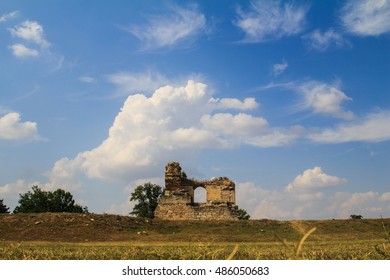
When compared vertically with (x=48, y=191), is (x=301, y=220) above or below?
below

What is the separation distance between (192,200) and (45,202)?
21.2m

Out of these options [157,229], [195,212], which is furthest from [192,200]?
[157,229]

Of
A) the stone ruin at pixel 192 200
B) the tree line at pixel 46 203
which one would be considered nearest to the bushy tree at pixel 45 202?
→ the tree line at pixel 46 203

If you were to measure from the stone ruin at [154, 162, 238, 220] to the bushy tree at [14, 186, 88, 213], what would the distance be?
1815 cm

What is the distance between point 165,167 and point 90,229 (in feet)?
65.7

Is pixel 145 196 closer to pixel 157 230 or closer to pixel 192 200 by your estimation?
pixel 192 200

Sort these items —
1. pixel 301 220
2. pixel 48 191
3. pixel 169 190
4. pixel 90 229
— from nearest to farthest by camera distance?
pixel 90 229 < pixel 301 220 < pixel 169 190 < pixel 48 191

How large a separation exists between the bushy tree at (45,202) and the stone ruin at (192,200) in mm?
18145

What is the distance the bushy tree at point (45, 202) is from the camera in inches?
2263
